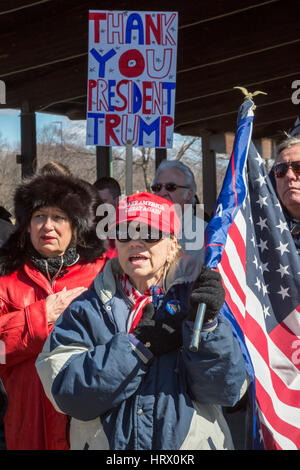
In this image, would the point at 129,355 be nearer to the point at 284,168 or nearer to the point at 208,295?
the point at 208,295

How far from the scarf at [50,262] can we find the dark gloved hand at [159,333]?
114 cm

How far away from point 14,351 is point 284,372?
4.43 feet

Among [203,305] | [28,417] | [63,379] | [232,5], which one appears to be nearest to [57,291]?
[28,417]

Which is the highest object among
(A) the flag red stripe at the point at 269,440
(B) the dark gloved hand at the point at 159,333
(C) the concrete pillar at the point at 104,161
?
(C) the concrete pillar at the point at 104,161

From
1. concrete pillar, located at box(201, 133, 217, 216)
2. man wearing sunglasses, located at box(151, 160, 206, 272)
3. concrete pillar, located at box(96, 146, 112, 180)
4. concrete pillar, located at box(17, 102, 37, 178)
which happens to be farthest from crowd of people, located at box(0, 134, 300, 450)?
concrete pillar, located at box(201, 133, 217, 216)

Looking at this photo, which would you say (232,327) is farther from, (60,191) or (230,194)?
(60,191)

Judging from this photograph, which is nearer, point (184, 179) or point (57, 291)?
point (57, 291)

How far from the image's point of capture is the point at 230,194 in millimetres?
2920

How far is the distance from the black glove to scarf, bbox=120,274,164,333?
0.95 ft

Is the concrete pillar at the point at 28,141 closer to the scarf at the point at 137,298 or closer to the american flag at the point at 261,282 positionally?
the american flag at the point at 261,282

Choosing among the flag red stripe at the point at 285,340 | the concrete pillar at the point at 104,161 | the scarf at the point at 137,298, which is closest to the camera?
the scarf at the point at 137,298

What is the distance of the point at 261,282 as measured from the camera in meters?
3.01

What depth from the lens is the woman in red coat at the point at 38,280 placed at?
3.37m

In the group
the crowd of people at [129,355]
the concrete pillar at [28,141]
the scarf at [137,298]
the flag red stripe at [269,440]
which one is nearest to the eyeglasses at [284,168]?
the crowd of people at [129,355]
